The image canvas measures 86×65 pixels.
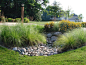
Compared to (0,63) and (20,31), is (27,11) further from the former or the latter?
(0,63)

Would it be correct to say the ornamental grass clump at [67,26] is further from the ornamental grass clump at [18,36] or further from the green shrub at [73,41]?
the ornamental grass clump at [18,36]

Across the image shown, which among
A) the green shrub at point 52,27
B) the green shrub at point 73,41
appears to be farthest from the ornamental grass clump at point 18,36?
the green shrub at point 52,27

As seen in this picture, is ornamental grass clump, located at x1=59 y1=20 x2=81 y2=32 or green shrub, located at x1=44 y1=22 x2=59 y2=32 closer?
ornamental grass clump, located at x1=59 y1=20 x2=81 y2=32

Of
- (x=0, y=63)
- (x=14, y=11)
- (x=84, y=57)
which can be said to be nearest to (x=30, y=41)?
(x=0, y=63)

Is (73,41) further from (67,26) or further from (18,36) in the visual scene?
(67,26)

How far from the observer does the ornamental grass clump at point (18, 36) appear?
15.7ft

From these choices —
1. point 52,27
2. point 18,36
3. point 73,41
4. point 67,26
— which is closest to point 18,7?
point 52,27

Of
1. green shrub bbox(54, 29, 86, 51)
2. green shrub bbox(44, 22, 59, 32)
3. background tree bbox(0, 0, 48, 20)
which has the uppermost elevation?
background tree bbox(0, 0, 48, 20)

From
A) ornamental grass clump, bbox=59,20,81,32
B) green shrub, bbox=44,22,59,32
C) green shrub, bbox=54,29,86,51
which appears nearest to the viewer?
green shrub, bbox=54,29,86,51

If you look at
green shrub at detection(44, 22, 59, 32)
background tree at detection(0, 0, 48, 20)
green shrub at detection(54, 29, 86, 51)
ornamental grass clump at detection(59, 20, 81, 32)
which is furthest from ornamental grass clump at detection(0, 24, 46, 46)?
background tree at detection(0, 0, 48, 20)

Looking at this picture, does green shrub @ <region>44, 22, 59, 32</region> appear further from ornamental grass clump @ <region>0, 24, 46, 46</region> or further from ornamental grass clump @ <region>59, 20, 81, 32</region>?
ornamental grass clump @ <region>0, 24, 46, 46</region>

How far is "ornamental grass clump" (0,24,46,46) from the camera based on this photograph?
4773 mm

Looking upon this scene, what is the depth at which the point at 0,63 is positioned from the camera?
3254mm

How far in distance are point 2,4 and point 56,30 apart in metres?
19.7
